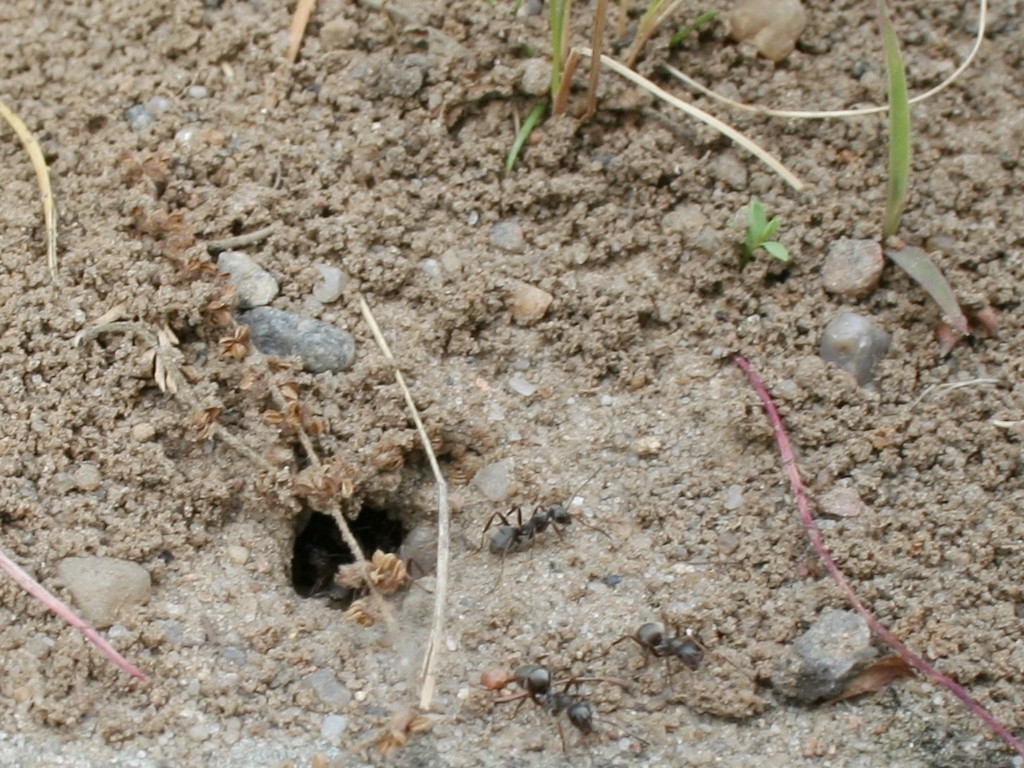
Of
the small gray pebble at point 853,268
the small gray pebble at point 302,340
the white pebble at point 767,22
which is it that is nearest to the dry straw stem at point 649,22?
the white pebble at point 767,22

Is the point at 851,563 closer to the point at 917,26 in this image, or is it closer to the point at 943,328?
the point at 943,328

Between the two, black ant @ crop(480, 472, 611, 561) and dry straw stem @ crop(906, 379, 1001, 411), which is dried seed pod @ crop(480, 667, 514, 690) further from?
dry straw stem @ crop(906, 379, 1001, 411)

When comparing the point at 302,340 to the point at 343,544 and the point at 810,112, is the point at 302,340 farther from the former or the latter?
the point at 810,112

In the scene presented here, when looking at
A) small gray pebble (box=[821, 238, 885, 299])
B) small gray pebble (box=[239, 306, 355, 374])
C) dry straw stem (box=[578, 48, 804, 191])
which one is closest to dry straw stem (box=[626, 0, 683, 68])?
dry straw stem (box=[578, 48, 804, 191])

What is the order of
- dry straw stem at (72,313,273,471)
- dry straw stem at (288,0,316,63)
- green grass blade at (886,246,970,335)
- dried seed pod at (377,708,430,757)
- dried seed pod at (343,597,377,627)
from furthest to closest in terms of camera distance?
1. dry straw stem at (288,0,316,63)
2. green grass blade at (886,246,970,335)
3. dry straw stem at (72,313,273,471)
4. dried seed pod at (343,597,377,627)
5. dried seed pod at (377,708,430,757)

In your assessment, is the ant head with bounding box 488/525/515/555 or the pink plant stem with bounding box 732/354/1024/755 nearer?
the pink plant stem with bounding box 732/354/1024/755

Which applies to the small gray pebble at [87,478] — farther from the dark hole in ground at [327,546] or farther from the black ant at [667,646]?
the black ant at [667,646]

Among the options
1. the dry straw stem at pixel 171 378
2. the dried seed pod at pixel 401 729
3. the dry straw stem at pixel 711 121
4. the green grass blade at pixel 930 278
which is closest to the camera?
the dried seed pod at pixel 401 729
